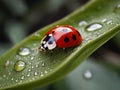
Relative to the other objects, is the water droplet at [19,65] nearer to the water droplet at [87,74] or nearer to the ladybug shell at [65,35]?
the ladybug shell at [65,35]

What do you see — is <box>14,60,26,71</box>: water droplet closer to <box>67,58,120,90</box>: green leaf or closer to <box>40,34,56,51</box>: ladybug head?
<box>40,34,56,51</box>: ladybug head

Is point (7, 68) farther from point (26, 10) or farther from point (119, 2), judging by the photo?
point (26, 10)

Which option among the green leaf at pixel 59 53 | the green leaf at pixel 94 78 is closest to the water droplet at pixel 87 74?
the green leaf at pixel 94 78

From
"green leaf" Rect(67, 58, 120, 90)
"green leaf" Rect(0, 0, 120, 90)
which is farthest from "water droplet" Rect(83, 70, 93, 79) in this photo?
"green leaf" Rect(0, 0, 120, 90)

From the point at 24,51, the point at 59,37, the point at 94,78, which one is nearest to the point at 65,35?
the point at 59,37

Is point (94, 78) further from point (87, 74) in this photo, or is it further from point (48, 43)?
point (48, 43)

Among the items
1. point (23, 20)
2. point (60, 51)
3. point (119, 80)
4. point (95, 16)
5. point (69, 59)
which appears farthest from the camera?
point (23, 20)

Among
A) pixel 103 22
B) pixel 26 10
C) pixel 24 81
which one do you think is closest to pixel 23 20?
pixel 26 10
